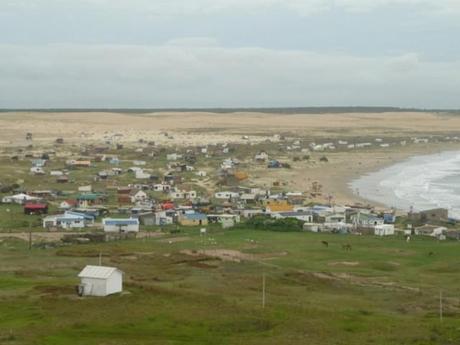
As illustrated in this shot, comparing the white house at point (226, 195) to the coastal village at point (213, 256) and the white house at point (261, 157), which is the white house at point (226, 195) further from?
the white house at point (261, 157)

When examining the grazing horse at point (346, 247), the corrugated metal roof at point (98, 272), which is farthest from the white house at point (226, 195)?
the corrugated metal roof at point (98, 272)

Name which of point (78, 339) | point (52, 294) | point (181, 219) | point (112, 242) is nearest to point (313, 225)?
point (181, 219)

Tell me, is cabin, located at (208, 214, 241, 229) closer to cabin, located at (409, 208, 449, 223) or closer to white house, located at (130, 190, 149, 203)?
white house, located at (130, 190, 149, 203)

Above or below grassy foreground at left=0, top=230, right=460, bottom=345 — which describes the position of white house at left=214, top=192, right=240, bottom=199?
below

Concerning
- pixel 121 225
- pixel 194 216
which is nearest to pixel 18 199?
pixel 194 216

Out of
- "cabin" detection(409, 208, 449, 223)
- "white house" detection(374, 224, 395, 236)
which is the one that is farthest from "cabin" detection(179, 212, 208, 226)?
"cabin" detection(409, 208, 449, 223)

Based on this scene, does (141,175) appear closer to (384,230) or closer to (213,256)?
(384,230)

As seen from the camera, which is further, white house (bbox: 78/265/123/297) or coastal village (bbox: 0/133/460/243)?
coastal village (bbox: 0/133/460/243)
